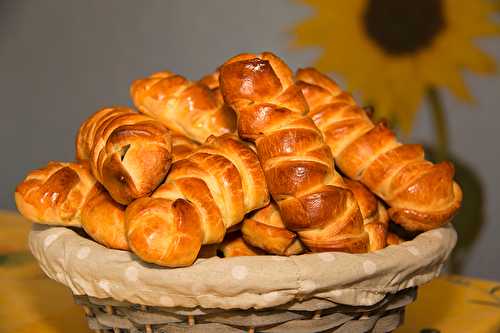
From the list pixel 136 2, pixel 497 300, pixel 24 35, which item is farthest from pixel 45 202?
pixel 24 35

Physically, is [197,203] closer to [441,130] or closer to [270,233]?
[270,233]

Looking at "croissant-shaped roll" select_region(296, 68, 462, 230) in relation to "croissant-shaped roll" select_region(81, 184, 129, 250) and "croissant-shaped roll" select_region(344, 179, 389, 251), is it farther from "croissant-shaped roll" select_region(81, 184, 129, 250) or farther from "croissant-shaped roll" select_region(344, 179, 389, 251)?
"croissant-shaped roll" select_region(81, 184, 129, 250)

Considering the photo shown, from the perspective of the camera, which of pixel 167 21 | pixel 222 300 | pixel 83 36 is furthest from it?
pixel 83 36

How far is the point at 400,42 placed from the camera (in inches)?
78.4

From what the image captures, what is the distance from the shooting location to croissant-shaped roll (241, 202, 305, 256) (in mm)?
793

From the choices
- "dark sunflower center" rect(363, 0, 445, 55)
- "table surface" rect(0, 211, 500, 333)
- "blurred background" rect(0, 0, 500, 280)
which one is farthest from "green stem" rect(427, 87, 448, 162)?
"table surface" rect(0, 211, 500, 333)

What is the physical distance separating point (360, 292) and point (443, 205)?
20 centimetres

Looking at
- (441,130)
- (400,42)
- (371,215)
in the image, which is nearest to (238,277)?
(371,215)

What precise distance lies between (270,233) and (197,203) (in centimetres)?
10

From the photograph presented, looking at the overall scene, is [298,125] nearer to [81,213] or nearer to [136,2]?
[81,213]

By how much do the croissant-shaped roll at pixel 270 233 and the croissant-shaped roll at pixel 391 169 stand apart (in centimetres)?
13

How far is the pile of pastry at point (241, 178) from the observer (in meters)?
0.74

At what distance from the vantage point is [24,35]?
2.81 m

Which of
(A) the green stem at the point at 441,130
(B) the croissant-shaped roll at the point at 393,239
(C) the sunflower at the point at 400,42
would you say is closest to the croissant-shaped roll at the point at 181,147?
(B) the croissant-shaped roll at the point at 393,239
